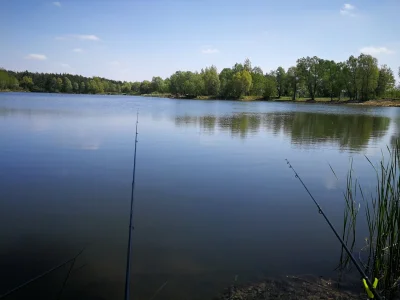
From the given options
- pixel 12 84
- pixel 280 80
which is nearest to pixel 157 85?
pixel 12 84

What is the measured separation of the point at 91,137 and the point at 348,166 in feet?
50.6

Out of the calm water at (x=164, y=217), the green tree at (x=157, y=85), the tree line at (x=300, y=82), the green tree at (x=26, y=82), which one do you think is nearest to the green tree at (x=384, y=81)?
the tree line at (x=300, y=82)

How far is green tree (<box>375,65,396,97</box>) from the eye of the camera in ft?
320

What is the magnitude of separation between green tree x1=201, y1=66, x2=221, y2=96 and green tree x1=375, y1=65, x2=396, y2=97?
5818cm

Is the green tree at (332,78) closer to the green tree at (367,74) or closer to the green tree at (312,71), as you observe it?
the green tree at (312,71)

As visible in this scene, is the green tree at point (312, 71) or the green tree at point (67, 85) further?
the green tree at point (67, 85)

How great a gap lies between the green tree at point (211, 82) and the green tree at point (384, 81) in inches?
2290

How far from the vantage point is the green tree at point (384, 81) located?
9750 centimetres

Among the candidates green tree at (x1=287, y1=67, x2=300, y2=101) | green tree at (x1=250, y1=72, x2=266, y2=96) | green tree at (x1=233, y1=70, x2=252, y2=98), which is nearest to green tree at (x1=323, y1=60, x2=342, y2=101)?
green tree at (x1=287, y1=67, x2=300, y2=101)

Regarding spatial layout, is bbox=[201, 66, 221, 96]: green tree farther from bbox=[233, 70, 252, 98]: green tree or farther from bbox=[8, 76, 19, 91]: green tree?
bbox=[8, 76, 19, 91]: green tree

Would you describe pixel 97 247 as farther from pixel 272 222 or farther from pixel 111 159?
pixel 111 159

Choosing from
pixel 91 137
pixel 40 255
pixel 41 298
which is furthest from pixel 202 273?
pixel 91 137

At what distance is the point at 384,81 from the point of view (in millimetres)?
97188

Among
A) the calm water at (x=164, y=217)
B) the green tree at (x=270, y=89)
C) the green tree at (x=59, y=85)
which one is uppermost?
the green tree at (x=59, y=85)
